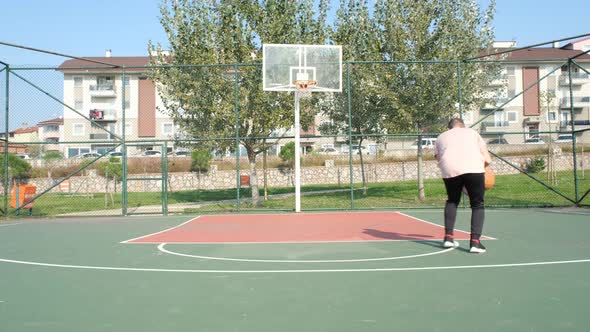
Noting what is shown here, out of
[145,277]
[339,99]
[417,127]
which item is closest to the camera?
[145,277]

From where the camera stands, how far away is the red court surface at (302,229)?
7.97 metres

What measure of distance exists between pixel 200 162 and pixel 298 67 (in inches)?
504

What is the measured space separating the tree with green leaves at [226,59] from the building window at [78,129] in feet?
92.6

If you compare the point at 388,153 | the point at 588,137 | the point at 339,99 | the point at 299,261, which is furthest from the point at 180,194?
the point at 588,137

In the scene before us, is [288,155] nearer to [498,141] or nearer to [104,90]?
[498,141]

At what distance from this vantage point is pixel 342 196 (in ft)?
65.9

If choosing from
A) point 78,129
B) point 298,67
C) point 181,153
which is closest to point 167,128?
point 78,129

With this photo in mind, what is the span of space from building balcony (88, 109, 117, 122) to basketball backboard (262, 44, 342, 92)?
34.2m

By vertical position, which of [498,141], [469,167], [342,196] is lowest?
[342,196]

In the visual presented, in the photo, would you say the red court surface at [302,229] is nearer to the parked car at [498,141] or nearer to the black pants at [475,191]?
the black pants at [475,191]

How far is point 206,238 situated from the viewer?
827 centimetres

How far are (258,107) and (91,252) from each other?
955 cm

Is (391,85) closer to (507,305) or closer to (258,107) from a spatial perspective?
(258,107)

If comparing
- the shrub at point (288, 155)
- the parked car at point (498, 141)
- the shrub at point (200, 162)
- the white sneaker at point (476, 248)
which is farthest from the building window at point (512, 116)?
the white sneaker at point (476, 248)
